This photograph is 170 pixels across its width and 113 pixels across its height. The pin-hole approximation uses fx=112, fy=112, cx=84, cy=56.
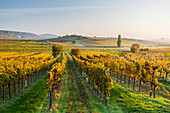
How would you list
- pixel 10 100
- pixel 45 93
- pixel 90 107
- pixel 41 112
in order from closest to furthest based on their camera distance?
pixel 41 112
pixel 90 107
pixel 10 100
pixel 45 93

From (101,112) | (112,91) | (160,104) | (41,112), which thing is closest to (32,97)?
(41,112)

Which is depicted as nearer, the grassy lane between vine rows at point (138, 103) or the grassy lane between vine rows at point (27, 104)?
the grassy lane between vine rows at point (27, 104)

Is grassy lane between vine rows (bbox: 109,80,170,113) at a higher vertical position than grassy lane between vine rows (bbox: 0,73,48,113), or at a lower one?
higher

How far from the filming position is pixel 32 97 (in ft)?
68.1

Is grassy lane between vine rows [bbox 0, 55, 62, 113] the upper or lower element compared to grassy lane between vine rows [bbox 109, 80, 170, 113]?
lower

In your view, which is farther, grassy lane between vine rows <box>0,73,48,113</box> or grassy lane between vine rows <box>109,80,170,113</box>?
grassy lane between vine rows <box>109,80,170,113</box>

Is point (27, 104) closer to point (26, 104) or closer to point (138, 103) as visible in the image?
point (26, 104)

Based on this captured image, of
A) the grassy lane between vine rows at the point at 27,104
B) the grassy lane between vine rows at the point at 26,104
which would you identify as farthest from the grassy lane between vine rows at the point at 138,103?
the grassy lane between vine rows at the point at 27,104

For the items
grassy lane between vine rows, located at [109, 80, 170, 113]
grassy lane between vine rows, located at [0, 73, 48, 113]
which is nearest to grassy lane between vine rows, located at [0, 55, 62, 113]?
grassy lane between vine rows, located at [0, 73, 48, 113]

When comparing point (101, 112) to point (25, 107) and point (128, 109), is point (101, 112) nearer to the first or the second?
point (128, 109)

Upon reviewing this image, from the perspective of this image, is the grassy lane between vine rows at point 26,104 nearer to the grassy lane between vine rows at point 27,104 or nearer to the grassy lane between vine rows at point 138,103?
the grassy lane between vine rows at point 27,104

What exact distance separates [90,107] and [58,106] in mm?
5337

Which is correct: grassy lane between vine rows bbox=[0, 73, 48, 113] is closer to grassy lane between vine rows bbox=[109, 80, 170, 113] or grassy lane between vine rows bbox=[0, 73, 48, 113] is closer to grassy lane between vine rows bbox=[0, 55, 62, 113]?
grassy lane between vine rows bbox=[0, 55, 62, 113]

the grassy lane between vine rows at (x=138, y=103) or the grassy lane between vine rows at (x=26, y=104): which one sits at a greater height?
the grassy lane between vine rows at (x=138, y=103)
